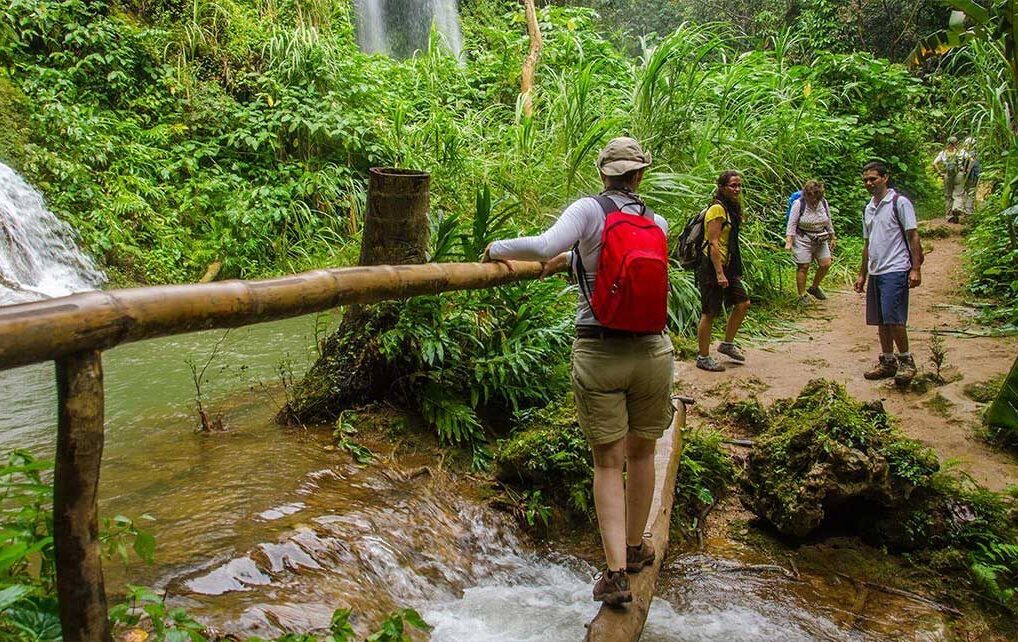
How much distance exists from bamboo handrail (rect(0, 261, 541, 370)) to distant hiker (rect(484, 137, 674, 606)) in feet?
2.07

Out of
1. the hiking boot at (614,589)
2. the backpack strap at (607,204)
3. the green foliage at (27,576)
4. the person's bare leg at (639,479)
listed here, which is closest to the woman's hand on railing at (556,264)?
the backpack strap at (607,204)

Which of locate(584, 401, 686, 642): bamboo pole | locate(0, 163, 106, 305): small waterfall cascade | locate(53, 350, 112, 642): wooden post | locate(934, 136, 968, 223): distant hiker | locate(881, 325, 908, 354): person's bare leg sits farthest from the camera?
locate(934, 136, 968, 223): distant hiker

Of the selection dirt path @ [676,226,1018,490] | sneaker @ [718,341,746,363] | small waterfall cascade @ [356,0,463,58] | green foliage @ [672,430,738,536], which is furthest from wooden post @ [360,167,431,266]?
small waterfall cascade @ [356,0,463,58]

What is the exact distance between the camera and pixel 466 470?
4.88 m

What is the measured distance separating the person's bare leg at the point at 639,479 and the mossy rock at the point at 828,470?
137 centimetres

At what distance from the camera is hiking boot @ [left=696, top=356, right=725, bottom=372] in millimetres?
7137

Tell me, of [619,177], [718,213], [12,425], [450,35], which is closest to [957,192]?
[718,213]

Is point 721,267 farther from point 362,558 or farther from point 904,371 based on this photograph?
point 362,558

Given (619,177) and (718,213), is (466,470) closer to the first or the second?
(619,177)

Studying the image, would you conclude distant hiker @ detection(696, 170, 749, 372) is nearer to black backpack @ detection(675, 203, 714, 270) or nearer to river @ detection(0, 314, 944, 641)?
black backpack @ detection(675, 203, 714, 270)

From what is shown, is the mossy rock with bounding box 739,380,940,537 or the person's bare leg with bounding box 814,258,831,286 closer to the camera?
the mossy rock with bounding box 739,380,940,537

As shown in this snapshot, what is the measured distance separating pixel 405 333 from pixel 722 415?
2.81 m

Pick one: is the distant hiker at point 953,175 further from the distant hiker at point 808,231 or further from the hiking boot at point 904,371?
the hiking boot at point 904,371

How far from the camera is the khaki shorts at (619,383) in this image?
127 inches
